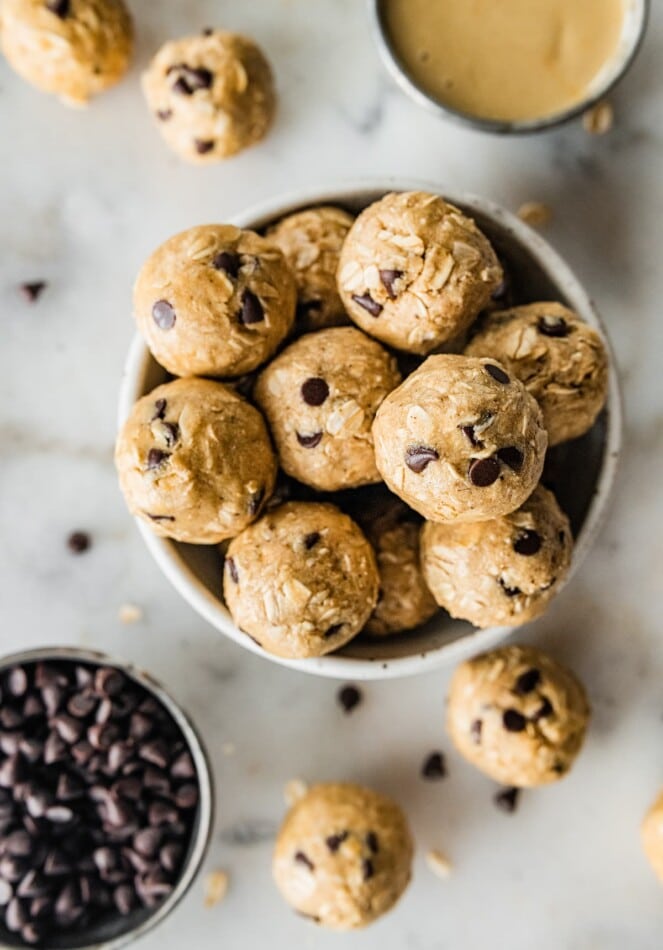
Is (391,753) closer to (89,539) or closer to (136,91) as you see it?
(89,539)

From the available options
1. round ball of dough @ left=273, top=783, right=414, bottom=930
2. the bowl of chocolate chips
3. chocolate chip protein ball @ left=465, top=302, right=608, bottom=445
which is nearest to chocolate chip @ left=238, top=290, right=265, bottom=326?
chocolate chip protein ball @ left=465, top=302, right=608, bottom=445

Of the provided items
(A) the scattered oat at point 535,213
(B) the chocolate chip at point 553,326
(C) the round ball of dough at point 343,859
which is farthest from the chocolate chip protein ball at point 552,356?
(C) the round ball of dough at point 343,859

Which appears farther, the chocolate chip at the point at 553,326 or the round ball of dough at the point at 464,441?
the chocolate chip at the point at 553,326

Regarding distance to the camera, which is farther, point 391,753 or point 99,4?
point 391,753

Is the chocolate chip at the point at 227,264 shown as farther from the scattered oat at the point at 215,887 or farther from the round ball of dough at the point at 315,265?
the scattered oat at the point at 215,887

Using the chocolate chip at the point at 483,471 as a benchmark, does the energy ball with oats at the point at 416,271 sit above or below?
above

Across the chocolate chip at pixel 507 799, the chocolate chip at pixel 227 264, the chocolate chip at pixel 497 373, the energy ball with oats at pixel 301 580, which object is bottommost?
the chocolate chip at pixel 507 799

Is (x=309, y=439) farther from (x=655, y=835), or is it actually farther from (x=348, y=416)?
(x=655, y=835)

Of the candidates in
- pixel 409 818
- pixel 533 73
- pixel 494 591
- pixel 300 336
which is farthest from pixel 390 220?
pixel 409 818

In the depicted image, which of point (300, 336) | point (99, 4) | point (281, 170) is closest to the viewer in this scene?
point (300, 336)
